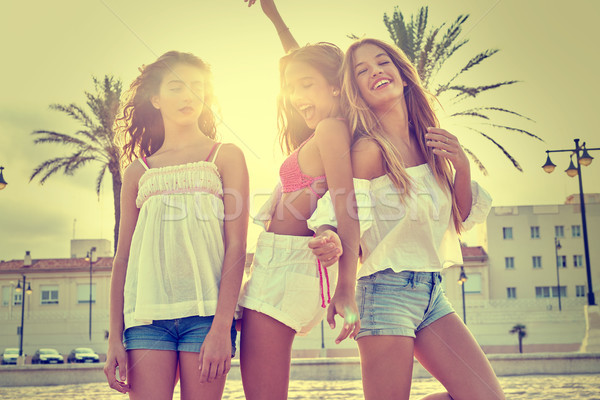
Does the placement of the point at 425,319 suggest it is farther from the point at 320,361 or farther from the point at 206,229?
the point at 320,361

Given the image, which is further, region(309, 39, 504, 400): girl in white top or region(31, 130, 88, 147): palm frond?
region(31, 130, 88, 147): palm frond

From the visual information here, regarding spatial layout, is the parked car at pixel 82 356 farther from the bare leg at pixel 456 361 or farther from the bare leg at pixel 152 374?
the bare leg at pixel 456 361

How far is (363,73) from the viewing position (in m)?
3.15

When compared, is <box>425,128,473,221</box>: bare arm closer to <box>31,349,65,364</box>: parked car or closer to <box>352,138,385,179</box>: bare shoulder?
<box>352,138,385,179</box>: bare shoulder

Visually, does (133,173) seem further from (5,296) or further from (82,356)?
(5,296)

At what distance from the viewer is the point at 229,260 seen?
2.94 meters

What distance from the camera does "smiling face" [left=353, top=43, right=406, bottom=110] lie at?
10.2 ft

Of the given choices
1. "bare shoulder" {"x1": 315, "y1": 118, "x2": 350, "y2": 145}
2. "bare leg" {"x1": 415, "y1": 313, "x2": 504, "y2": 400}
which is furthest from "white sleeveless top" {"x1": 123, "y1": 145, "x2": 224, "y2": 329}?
"bare leg" {"x1": 415, "y1": 313, "x2": 504, "y2": 400}

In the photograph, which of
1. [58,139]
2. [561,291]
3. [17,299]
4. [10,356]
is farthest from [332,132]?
[561,291]

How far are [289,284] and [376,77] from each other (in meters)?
1.12

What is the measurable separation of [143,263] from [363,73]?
144 centimetres

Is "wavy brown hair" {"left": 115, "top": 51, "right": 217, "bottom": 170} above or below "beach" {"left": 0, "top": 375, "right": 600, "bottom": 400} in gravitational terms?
above

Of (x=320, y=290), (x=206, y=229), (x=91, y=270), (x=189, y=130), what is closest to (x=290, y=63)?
(x=189, y=130)

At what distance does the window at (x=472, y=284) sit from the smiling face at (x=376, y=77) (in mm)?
50106
